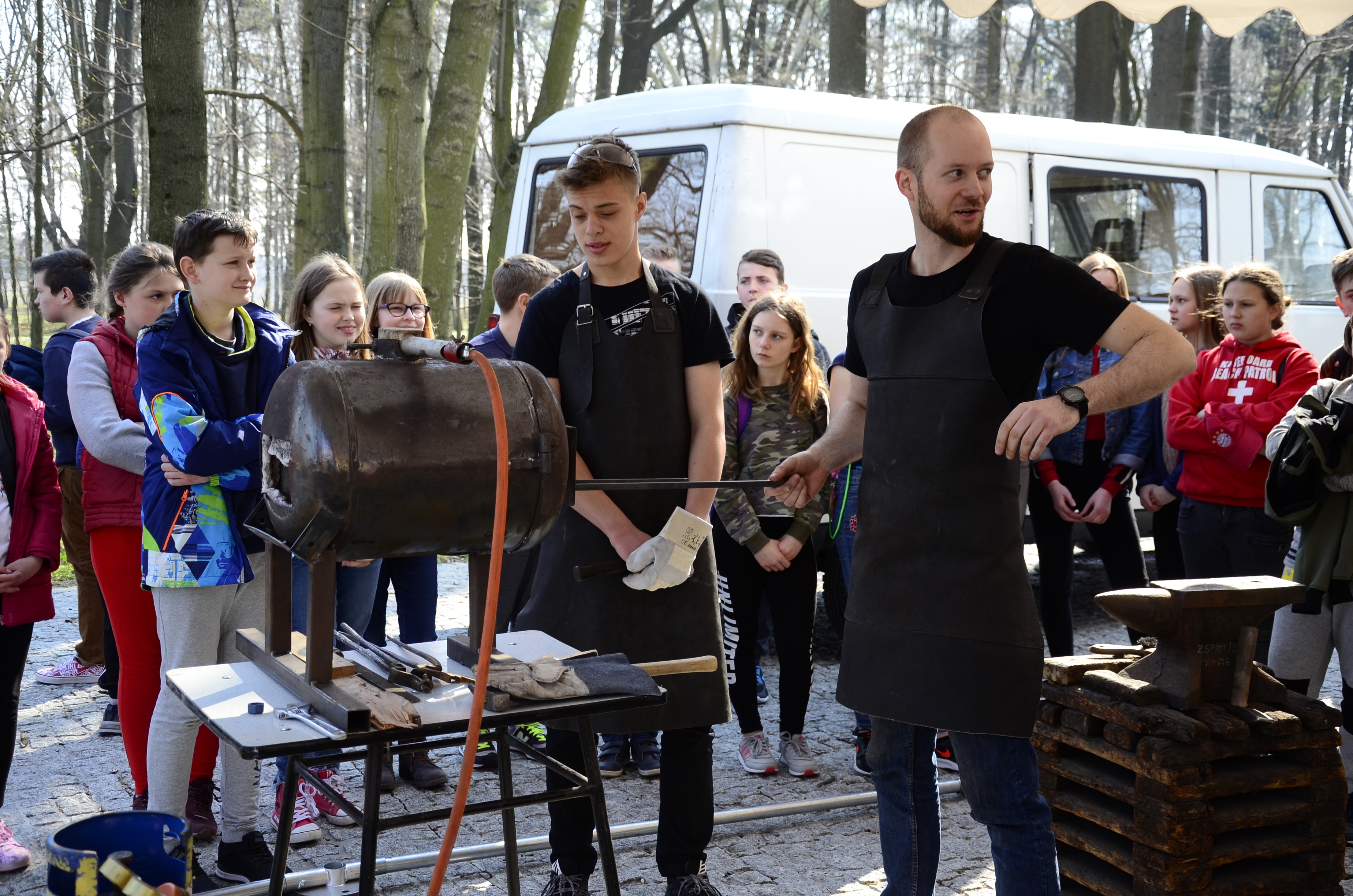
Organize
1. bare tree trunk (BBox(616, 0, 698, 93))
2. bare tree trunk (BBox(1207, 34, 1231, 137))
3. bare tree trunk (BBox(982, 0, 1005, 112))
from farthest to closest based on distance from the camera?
bare tree trunk (BBox(1207, 34, 1231, 137)), bare tree trunk (BBox(982, 0, 1005, 112)), bare tree trunk (BBox(616, 0, 698, 93))

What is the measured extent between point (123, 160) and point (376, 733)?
17.3m

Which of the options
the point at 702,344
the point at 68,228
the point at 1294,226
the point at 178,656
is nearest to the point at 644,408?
the point at 702,344

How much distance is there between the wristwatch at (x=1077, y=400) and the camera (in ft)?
7.44

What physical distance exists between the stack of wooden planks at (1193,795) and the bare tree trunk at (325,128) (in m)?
7.30

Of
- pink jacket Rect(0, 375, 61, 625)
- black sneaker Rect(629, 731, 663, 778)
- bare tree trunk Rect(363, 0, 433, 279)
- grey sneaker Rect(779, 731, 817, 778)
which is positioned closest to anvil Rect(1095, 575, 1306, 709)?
grey sneaker Rect(779, 731, 817, 778)

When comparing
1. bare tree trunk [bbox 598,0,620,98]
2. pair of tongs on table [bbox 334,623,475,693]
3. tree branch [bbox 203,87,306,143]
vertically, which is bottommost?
pair of tongs on table [bbox 334,623,475,693]

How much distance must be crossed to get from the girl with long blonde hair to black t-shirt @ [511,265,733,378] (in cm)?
118

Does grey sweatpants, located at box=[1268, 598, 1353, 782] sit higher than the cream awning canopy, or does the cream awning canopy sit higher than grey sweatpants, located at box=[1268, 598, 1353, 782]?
the cream awning canopy

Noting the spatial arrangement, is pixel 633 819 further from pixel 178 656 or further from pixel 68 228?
pixel 68 228

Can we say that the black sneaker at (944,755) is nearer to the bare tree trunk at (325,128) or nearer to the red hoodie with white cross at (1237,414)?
the red hoodie with white cross at (1237,414)

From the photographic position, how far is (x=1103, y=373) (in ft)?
7.66

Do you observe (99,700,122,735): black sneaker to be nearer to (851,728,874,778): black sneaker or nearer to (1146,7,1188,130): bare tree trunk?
(851,728,874,778): black sneaker

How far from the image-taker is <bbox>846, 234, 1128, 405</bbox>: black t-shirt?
91.7 inches

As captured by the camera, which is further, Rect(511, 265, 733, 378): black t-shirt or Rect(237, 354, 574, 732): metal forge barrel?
Rect(511, 265, 733, 378): black t-shirt
